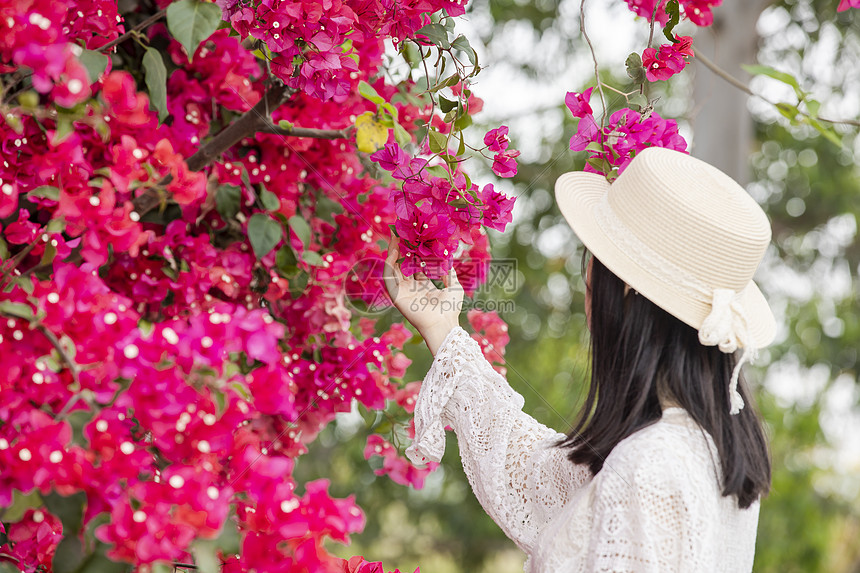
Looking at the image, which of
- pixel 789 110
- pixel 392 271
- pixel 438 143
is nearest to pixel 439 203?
pixel 438 143

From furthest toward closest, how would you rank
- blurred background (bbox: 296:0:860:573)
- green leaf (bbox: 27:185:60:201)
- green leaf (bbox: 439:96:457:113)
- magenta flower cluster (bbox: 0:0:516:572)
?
blurred background (bbox: 296:0:860:573) → green leaf (bbox: 439:96:457:113) → green leaf (bbox: 27:185:60:201) → magenta flower cluster (bbox: 0:0:516:572)

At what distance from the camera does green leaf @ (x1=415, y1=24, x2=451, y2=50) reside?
1.03 m

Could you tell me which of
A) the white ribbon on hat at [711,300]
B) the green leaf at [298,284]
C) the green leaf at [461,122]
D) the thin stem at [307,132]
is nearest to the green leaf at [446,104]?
the green leaf at [461,122]

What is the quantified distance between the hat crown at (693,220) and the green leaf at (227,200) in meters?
0.59

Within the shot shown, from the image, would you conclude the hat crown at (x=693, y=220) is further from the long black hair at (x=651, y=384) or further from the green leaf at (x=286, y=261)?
the green leaf at (x=286, y=261)

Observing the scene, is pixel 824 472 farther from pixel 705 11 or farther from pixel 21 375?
pixel 21 375

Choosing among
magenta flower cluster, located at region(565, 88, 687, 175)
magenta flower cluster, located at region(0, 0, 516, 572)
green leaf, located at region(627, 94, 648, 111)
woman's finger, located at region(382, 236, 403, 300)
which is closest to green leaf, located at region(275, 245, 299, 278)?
magenta flower cluster, located at region(0, 0, 516, 572)

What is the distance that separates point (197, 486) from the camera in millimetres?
631

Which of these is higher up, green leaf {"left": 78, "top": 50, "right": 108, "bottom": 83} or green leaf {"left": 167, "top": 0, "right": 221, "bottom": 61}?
green leaf {"left": 167, "top": 0, "right": 221, "bottom": 61}

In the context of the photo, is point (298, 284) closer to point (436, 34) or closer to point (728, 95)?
point (436, 34)

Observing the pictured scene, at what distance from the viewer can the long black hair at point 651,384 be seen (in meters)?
1.09

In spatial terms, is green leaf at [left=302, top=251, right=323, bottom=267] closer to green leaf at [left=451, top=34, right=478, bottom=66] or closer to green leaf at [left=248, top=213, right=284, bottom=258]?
green leaf at [left=248, top=213, right=284, bottom=258]

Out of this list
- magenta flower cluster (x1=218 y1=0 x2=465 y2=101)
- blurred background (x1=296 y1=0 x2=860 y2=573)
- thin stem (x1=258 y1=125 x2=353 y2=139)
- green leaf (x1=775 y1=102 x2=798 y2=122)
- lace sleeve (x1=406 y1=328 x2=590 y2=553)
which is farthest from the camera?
blurred background (x1=296 y1=0 x2=860 y2=573)

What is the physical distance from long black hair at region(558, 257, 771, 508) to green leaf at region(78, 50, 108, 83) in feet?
2.40
